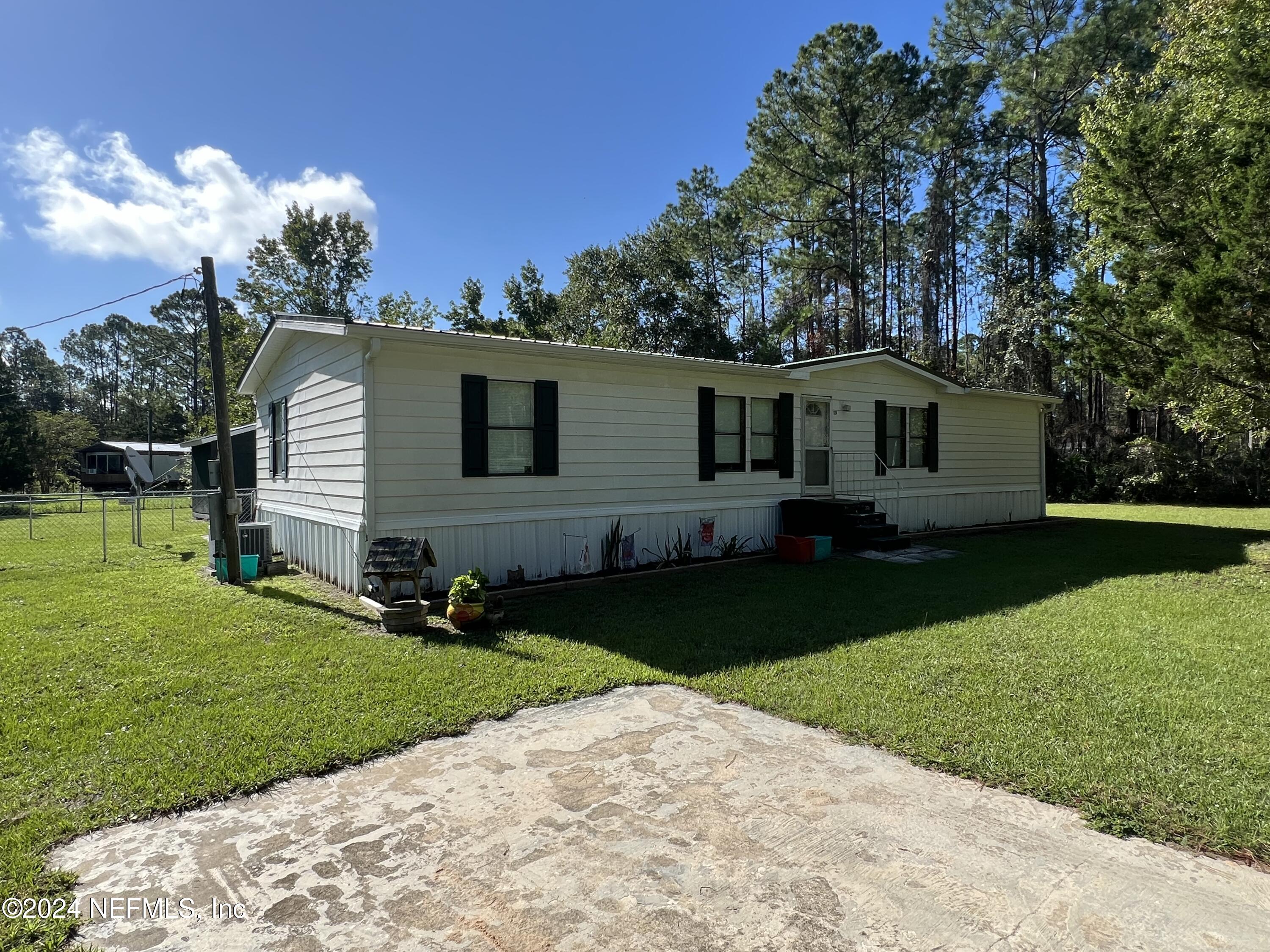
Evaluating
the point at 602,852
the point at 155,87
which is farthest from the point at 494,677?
the point at 155,87

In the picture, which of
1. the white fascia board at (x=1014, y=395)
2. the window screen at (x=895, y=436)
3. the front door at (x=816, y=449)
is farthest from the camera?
A: the white fascia board at (x=1014, y=395)

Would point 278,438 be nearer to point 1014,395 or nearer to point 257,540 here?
point 257,540

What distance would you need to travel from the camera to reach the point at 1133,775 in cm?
300

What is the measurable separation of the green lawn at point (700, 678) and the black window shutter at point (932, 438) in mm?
4411

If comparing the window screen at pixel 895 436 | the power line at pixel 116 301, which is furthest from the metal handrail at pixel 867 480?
the power line at pixel 116 301

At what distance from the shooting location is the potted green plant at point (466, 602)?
19.1ft

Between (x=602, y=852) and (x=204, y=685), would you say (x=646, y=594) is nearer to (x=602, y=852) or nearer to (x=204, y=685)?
(x=204, y=685)

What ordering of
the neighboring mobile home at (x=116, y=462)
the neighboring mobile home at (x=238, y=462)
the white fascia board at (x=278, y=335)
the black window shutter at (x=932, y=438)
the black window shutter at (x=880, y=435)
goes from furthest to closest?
the neighboring mobile home at (x=116, y=462) < the neighboring mobile home at (x=238, y=462) < the black window shutter at (x=932, y=438) < the black window shutter at (x=880, y=435) < the white fascia board at (x=278, y=335)

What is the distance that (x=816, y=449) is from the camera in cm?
1097

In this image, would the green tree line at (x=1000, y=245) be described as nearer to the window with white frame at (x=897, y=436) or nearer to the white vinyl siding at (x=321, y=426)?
the window with white frame at (x=897, y=436)

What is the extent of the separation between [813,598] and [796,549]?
245 centimetres

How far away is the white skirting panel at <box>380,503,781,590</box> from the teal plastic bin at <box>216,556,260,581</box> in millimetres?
2900

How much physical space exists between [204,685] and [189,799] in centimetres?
176

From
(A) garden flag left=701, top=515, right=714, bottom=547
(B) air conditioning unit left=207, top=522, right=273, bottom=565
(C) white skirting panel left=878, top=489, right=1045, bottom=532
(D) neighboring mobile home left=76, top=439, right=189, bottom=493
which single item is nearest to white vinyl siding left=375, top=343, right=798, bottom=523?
(A) garden flag left=701, top=515, right=714, bottom=547
